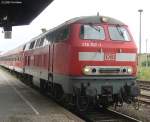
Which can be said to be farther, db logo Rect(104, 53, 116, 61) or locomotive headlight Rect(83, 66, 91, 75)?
db logo Rect(104, 53, 116, 61)

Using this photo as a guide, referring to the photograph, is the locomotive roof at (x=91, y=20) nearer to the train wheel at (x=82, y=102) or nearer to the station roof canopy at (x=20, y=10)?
the train wheel at (x=82, y=102)

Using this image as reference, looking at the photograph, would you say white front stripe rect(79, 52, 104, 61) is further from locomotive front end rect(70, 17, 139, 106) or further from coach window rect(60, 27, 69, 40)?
coach window rect(60, 27, 69, 40)

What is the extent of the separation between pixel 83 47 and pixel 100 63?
696 millimetres

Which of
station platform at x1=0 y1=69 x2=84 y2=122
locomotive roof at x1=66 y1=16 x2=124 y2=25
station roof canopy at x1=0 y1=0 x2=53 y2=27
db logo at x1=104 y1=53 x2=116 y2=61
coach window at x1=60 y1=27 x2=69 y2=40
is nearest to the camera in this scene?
station platform at x1=0 y1=69 x2=84 y2=122

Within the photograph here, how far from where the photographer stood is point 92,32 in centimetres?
1477

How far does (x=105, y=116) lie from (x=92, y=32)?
2.57 meters

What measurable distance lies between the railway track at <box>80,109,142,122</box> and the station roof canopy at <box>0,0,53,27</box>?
11331mm

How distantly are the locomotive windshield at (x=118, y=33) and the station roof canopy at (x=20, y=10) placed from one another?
10744 millimetres

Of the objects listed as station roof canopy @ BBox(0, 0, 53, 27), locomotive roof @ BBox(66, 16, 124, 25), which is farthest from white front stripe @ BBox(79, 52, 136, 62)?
station roof canopy @ BBox(0, 0, 53, 27)

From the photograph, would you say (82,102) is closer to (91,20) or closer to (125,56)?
(125,56)

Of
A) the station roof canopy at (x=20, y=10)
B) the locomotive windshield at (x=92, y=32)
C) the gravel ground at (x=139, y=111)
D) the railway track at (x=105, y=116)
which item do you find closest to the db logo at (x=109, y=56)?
the locomotive windshield at (x=92, y=32)

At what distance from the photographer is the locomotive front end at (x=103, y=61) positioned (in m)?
14.2

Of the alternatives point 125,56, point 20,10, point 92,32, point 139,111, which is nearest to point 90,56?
point 92,32

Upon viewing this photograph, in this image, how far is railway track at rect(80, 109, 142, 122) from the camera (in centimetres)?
1361
